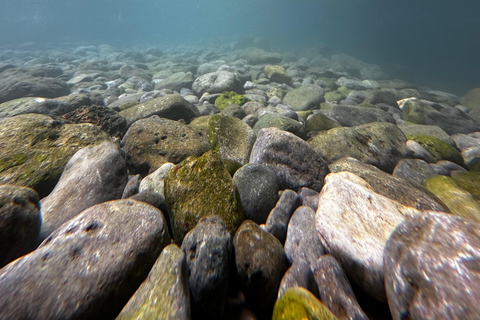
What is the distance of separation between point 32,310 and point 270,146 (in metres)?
3.36

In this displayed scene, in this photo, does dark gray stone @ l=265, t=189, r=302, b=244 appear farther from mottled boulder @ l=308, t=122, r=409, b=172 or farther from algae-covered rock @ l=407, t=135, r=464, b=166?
algae-covered rock @ l=407, t=135, r=464, b=166

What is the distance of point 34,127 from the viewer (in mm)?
3719

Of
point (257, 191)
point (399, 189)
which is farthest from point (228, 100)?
point (399, 189)

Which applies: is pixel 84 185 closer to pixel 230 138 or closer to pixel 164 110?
pixel 230 138

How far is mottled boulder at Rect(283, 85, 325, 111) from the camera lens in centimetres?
915

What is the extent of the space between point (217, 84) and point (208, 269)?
32.5 ft

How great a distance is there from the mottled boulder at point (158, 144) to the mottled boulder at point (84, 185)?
75 cm

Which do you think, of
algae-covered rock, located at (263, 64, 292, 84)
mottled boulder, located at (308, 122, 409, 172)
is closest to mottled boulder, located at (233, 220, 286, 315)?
mottled boulder, located at (308, 122, 409, 172)

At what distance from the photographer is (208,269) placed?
1677 millimetres

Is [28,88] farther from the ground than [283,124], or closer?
closer

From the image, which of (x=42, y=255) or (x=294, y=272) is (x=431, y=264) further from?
(x=42, y=255)

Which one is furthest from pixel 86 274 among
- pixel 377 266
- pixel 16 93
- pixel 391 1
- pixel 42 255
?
pixel 391 1

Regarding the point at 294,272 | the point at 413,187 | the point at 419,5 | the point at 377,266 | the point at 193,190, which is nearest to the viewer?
the point at 377,266

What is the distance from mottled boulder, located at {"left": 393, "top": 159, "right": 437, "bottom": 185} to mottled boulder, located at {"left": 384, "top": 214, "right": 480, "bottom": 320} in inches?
109
